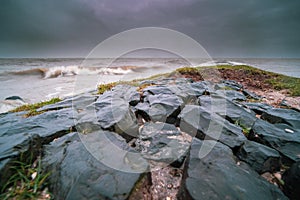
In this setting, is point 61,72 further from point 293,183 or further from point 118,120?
point 293,183

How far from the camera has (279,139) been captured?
1734mm

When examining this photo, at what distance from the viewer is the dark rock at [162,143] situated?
1.53 meters

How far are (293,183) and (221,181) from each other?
2.08 feet

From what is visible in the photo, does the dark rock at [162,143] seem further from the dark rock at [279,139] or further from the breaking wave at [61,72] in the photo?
the breaking wave at [61,72]

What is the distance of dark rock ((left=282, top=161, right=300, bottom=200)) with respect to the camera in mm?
1143

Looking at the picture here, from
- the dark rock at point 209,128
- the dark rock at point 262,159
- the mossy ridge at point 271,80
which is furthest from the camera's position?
the mossy ridge at point 271,80

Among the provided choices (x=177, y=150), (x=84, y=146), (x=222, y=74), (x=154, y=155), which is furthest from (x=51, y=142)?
(x=222, y=74)

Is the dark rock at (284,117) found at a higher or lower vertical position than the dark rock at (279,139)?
higher

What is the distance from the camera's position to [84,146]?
1505mm

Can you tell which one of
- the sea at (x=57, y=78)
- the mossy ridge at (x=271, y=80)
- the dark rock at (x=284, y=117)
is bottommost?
the sea at (x=57, y=78)

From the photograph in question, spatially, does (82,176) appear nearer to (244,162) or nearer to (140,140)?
(140,140)

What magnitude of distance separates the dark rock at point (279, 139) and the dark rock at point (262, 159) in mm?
139

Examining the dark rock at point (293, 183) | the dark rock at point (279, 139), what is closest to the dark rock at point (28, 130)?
the dark rock at point (293, 183)

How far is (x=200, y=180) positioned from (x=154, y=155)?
551 millimetres
